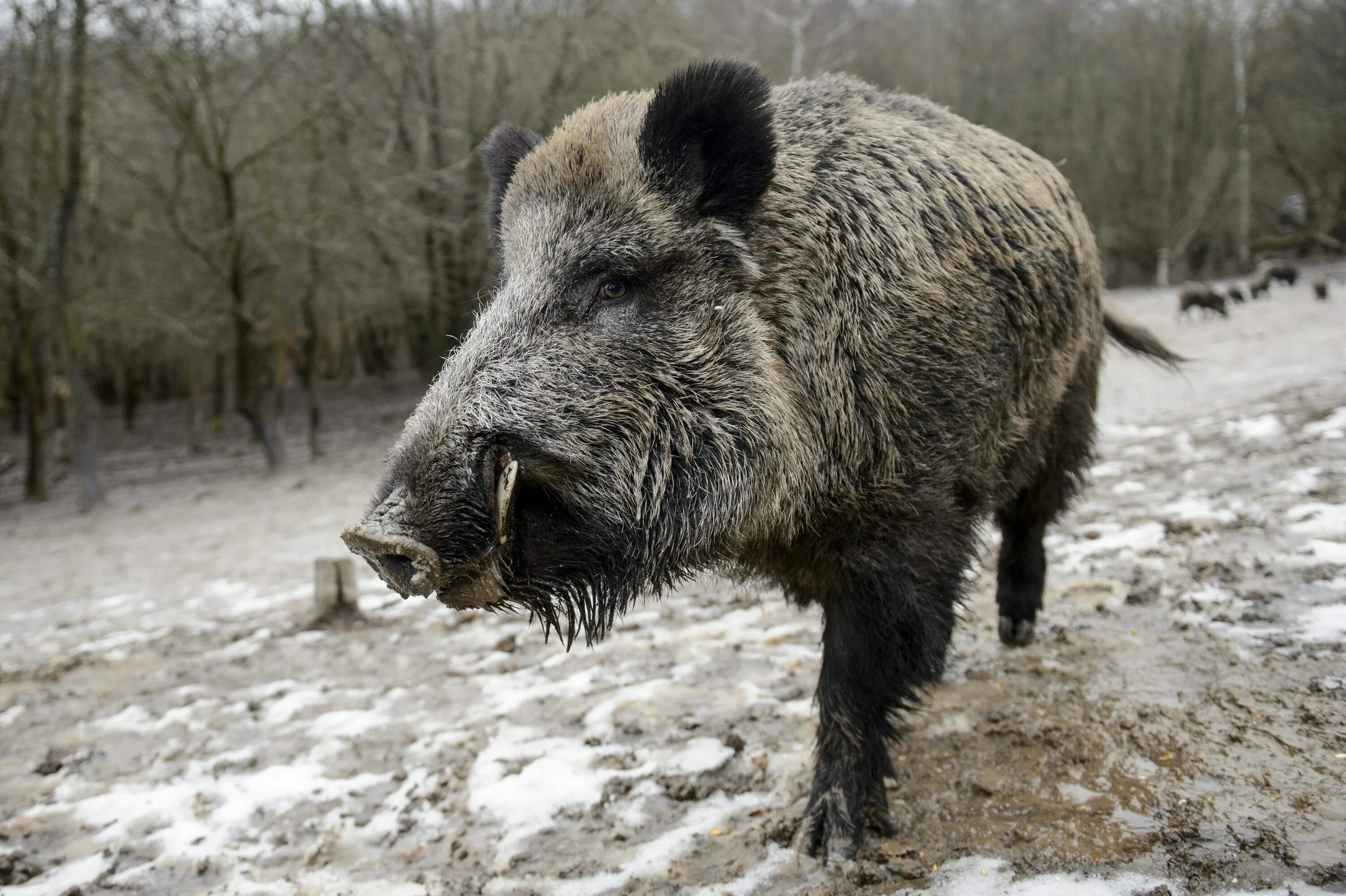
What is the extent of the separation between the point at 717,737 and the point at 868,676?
41.3 inches

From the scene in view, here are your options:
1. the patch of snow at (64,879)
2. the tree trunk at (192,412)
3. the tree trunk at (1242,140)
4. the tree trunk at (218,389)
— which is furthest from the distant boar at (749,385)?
the tree trunk at (1242,140)

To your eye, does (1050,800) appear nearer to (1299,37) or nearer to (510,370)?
(510,370)

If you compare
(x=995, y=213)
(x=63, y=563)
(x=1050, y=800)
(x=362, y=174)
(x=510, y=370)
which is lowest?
(x=63, y=563)

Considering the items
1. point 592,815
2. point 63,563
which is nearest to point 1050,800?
point 592,815

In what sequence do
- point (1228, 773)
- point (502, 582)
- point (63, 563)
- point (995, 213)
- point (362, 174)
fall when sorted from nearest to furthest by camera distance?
point (502, 582) < point (1228, 773) < point (995, 213) < point (63, 563) < point (362, 174)

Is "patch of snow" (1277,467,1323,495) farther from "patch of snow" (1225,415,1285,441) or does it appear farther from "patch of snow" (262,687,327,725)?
"patch of snow" (262,687,327,725)

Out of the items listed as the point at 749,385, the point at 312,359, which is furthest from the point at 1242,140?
the point at 749,385

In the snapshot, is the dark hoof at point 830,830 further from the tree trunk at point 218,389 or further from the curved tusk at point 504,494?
the tree trunk at point 218,389

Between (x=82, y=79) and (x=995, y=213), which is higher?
(x=82, y=79)

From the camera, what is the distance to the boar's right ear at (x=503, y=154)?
3045 millimetres

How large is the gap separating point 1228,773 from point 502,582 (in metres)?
2.23

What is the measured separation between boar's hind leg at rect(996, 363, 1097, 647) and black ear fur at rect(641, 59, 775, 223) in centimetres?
→ 188

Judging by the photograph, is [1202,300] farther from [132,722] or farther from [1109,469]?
[132,722]

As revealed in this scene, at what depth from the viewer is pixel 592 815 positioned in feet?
10.5
